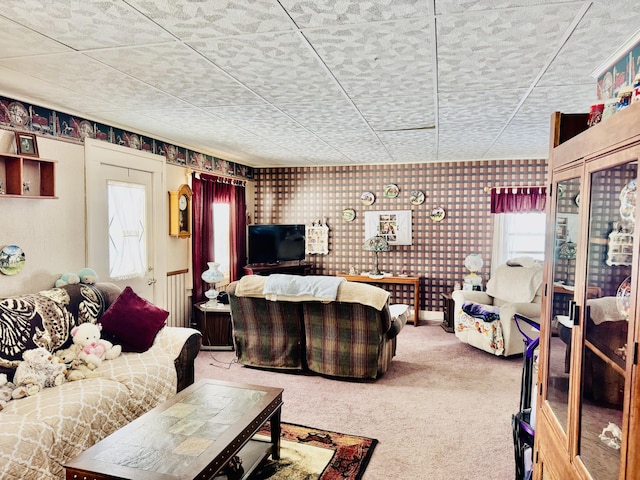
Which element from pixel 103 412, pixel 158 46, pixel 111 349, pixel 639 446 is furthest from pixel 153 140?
pixel 639 446

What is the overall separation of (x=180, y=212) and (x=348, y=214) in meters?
2.70

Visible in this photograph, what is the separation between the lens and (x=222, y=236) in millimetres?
6105

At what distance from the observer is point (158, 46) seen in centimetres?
218

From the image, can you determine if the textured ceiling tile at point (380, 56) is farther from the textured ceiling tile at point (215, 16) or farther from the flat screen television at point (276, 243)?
the flat screen television at point (276, 243)

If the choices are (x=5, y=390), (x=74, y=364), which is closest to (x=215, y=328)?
(x=74, y=364)

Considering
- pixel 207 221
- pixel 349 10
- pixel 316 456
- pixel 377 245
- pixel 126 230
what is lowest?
pixel 316 456

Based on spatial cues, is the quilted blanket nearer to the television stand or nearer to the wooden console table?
the television stand

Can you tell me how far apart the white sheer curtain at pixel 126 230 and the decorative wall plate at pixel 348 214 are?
3163 millimetres

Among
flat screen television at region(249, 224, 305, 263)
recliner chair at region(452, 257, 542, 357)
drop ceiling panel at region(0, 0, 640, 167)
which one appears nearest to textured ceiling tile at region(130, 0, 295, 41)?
drop ceiling panel at region(0, 0, 640, 167)

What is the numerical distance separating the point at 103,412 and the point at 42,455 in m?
0.43

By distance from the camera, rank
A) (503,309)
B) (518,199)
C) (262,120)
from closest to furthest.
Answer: (262,120), (503,309), (518,199)

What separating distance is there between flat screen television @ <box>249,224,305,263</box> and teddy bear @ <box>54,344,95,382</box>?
3.39 m

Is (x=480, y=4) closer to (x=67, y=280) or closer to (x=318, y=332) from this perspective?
(x=318, y=332)

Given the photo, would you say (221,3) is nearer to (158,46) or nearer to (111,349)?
(158,46)
